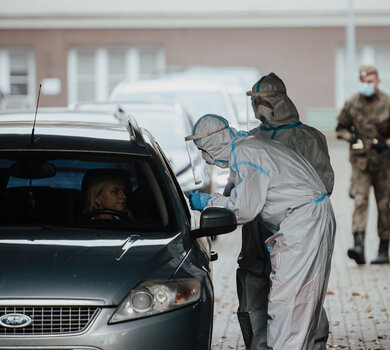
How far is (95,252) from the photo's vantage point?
4.99 metres

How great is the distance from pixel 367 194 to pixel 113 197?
5610 mm

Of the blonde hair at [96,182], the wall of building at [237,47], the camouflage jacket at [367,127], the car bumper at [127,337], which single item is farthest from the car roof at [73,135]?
the wall of building at [237,47]

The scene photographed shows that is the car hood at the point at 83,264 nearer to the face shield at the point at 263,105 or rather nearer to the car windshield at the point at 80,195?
the car windshield at the point at 80,195

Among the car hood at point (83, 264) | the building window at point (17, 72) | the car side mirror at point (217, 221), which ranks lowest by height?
the car hood at point (83, 264)

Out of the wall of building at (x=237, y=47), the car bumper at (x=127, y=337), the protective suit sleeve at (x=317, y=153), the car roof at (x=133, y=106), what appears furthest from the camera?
the wall of building at (x=237, y=47)

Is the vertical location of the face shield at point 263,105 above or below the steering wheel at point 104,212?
above

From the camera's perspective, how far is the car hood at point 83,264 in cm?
461

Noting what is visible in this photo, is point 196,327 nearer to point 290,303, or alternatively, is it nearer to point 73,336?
point 73,336

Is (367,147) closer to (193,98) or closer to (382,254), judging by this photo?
(382,254)

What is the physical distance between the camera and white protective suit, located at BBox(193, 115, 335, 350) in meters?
5.59

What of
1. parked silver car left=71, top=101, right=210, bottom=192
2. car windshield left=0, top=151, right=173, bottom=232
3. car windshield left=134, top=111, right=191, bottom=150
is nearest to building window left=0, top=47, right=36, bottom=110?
parked silver car left=71, top=101, right=210, bottom=192

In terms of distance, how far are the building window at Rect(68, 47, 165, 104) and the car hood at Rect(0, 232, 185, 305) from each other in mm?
33140

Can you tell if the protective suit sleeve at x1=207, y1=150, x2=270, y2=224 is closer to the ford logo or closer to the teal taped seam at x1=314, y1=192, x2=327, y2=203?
the teal taped seam at x1=314, y1=192, x2=327, y2=203

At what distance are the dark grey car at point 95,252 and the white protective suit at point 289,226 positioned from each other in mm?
369
